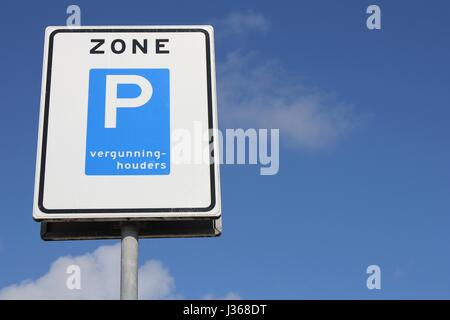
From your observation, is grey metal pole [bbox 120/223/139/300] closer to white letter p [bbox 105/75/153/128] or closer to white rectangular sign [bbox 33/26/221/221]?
white rectangular sign [bbox 33/26/221/221]

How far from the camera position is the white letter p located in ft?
11.2

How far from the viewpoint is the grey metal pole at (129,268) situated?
2838mm

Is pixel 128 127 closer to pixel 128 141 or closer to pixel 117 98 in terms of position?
pixel 128 141

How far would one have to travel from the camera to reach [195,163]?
10.7ft

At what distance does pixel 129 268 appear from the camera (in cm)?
288

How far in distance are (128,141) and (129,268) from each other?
0.83m

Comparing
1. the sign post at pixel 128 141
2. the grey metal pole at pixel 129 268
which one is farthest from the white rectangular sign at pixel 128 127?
the grey metal pole at pixel 129 268

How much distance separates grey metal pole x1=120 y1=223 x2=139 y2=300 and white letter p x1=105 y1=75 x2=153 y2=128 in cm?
77

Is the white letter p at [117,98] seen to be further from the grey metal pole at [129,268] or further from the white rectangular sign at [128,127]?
the grey metal pole at [129,268]

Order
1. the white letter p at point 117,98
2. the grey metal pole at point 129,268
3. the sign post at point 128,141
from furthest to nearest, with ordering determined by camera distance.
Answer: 1. the white letter p at point 117,98
2. the sign post at point 128,141
3. the grey metal pole at point 129,268

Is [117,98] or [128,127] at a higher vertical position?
[117,98]

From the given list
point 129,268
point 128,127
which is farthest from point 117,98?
point 129,268
